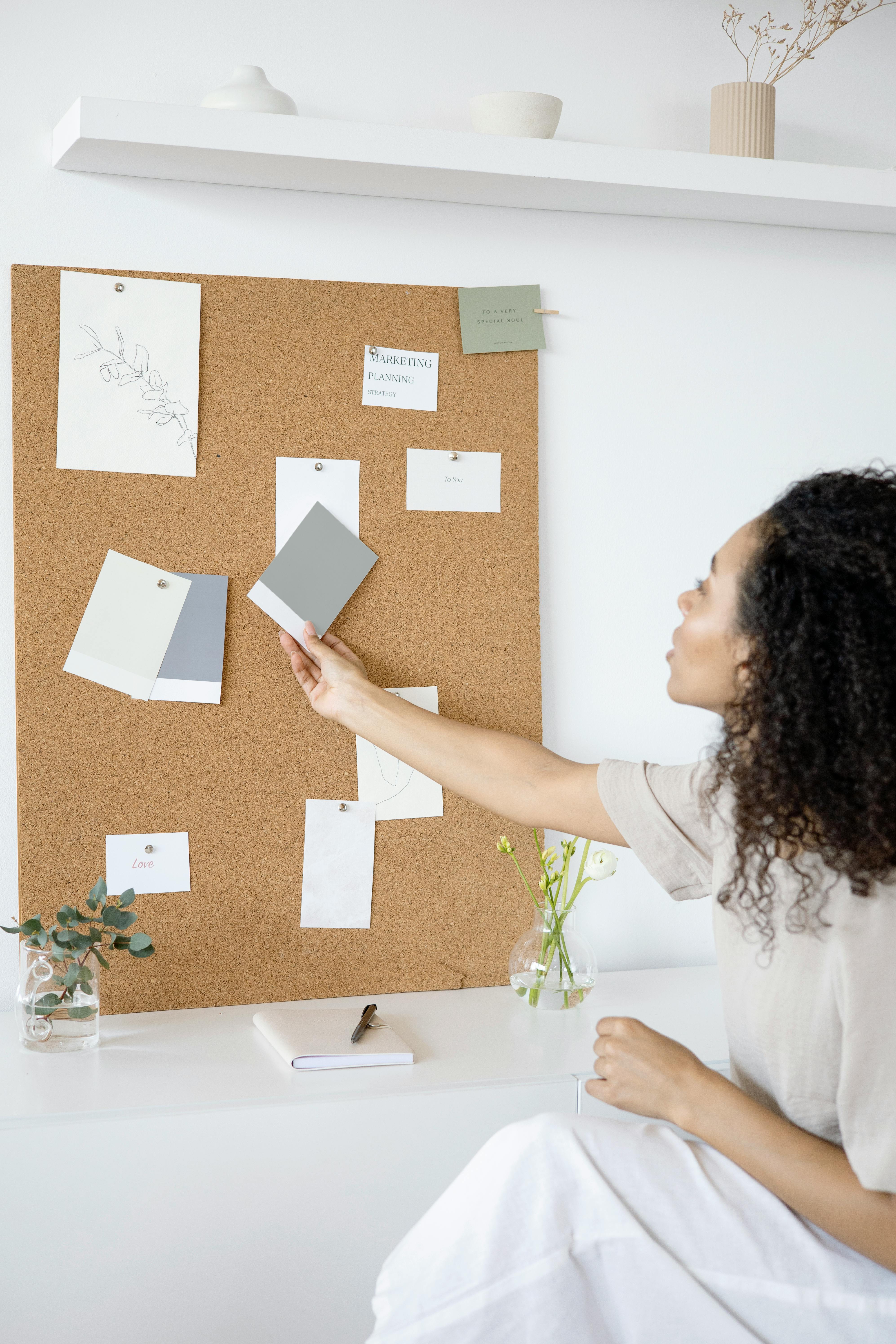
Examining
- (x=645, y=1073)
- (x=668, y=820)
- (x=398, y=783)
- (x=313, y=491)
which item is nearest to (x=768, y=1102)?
(x=645, y=1073)

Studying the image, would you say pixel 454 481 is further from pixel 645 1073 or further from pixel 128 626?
pixel 645 1073

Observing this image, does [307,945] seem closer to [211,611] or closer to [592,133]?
[211,611]

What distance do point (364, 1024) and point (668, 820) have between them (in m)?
0.40

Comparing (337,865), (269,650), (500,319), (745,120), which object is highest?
(745,120)

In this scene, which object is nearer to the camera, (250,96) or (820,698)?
(820,698)

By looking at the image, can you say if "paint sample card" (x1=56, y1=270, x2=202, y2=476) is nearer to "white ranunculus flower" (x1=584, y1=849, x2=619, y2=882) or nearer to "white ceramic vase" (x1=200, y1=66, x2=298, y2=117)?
"white ceramic vase" (x1=200, y1=66, x2=298, y2=117)

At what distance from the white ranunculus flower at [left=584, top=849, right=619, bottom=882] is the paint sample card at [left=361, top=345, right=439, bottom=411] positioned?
0.58 m

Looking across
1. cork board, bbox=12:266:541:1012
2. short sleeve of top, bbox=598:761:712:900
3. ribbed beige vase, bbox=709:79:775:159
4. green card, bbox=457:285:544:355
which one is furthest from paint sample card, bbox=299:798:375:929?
ribbed beige vase, bbox=709:79:775:159

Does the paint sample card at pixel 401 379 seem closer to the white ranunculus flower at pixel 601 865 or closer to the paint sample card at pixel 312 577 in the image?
the paint sample card at pixel 312 577

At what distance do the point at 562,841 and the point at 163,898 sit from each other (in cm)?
50

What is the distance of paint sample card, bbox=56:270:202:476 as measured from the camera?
129 cm

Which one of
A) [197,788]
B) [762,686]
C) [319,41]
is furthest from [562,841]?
[319,41]

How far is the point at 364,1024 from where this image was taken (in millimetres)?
1243

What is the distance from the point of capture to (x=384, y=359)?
4.57 feet
